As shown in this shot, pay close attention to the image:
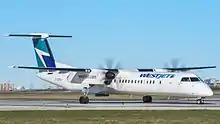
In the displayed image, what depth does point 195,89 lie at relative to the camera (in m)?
53.2

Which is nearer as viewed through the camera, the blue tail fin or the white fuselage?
the white fuselage

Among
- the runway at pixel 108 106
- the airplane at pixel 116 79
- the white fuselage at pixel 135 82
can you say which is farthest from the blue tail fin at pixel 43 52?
the runway at pixel 108 106

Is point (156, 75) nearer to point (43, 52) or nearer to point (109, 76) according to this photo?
point (109, 76)

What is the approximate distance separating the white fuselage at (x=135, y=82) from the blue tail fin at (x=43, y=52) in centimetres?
141

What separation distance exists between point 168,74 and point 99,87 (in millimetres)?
8369

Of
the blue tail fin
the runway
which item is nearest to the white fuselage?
the blue tail fin

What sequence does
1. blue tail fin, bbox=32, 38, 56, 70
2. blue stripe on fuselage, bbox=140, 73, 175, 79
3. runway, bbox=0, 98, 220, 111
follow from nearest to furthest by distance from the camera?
runway, bbox=0, 98, 220, 111 → blue stripe on fuselage, bbox=140, 73, 175, 79 → blue tail fin, bbox=32, 38, 56, 70

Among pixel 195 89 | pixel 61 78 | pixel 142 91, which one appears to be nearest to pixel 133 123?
pixel 195 89

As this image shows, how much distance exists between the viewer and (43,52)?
6519 cm

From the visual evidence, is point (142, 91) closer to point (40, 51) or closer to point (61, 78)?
point (61, 78)

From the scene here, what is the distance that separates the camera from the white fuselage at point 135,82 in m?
Result: 54.0

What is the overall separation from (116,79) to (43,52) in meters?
10.5

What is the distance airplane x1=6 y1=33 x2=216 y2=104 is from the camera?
54281mm

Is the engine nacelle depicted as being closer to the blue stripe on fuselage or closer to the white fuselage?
the white fuselage
